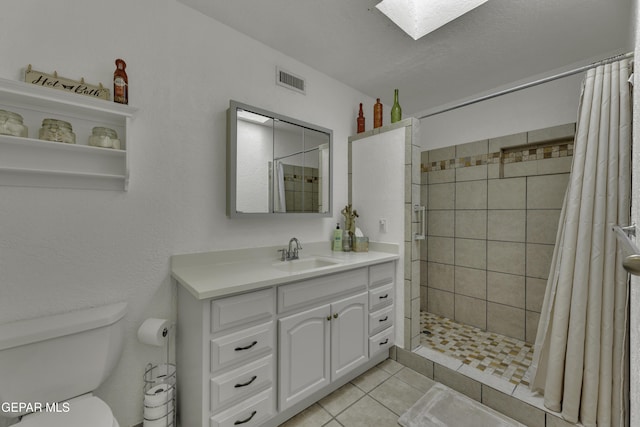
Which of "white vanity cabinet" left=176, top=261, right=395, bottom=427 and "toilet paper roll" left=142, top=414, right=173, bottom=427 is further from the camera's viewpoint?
"toilet paper roll" left=142, top=414, right=173, bottom=427

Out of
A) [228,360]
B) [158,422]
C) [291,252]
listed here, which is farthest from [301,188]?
[158,422]

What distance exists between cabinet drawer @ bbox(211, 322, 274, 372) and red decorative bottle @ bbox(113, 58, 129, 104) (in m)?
1.24

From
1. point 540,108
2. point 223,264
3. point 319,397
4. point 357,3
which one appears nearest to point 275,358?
point 319,397

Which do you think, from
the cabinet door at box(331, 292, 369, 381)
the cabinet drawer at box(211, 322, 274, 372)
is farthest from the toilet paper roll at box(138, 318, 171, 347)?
the cabinet door at box(331, 292, 369, 381)

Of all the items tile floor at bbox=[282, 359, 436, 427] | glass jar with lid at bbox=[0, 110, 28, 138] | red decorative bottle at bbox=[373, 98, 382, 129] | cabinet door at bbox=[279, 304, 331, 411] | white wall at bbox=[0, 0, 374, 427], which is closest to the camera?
glass jar with lid at bbox=[0, 110, 28, 138]

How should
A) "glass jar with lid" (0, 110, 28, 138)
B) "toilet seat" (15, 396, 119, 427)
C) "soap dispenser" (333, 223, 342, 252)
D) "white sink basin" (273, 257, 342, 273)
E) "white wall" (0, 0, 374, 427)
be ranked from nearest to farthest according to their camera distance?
"toilet seat" (15, 396, 119, 427) < "glass jar with lid" (0, 110, 28, 138) < "white wall" (0, 0, 374, 427) < "white sink basin" (273, 257, 342, 273) < "soap dispenser" (333, 223, 342, 252)

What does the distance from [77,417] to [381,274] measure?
1.70 metres

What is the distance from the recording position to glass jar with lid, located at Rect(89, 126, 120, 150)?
4.15 ft

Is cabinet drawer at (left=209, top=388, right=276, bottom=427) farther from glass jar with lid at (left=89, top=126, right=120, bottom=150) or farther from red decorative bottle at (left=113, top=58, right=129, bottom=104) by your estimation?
red decorative bottle at (left=113, top=58, right=129, bottom=104)

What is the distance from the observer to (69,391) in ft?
3.68

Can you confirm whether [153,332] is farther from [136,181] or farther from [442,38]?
[442,38]

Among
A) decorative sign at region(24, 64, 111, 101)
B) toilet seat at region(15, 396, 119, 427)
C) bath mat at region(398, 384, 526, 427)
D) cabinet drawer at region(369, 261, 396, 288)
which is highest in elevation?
decorative sign at region(24, 64, 111, 101)

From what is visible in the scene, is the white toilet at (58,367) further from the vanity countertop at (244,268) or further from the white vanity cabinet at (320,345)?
the white vanity cabinet at (320,345)

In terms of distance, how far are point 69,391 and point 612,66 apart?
2.94 meters
